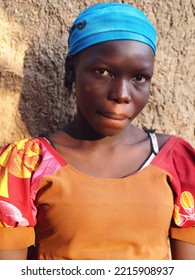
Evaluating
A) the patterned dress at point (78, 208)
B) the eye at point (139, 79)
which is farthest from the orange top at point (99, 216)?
the eye at point (139, 79)

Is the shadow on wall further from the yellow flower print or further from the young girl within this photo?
the yellow flower print

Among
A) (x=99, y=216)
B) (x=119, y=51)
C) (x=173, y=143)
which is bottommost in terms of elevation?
(x=99, y=216)

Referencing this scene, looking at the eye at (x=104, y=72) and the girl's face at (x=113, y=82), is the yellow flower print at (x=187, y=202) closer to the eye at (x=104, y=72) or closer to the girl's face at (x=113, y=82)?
the girl's face at (x=113, y=82)

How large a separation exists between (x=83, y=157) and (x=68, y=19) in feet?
1.65

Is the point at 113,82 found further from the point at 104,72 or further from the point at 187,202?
the point at 187,202

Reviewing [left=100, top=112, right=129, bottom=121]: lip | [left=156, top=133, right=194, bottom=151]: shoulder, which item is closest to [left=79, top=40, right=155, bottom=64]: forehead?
[left=100, top=112, right=129, bottom=121]: lip

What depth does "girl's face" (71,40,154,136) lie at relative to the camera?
1437 mm

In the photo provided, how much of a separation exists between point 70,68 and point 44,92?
229mm

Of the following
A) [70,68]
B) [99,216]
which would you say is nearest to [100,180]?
[99,216]

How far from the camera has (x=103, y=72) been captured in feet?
4.75

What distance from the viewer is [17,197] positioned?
1478 millimetres

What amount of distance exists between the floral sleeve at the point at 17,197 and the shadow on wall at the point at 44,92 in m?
0.24

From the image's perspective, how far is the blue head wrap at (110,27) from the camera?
57.5 inches
